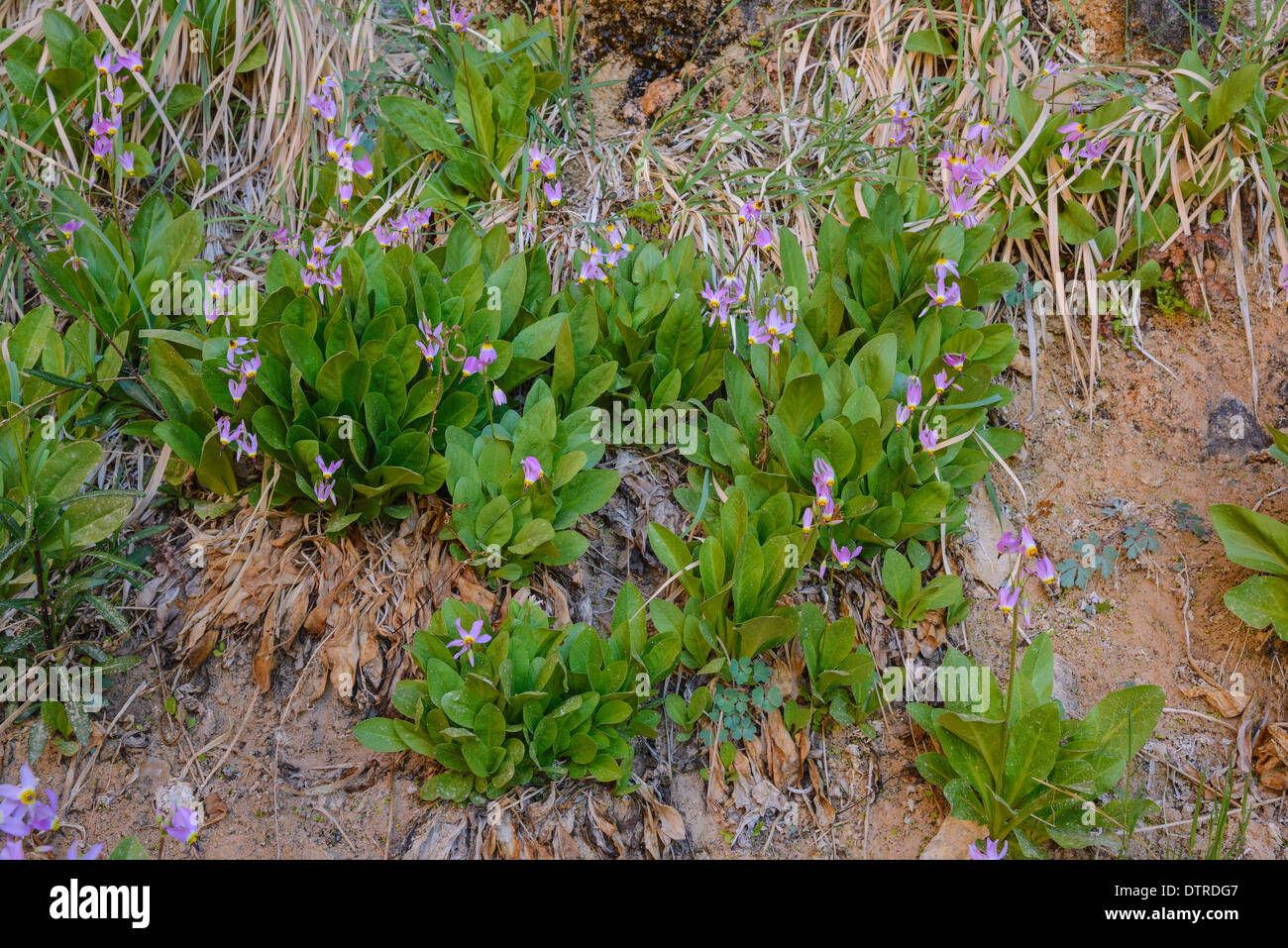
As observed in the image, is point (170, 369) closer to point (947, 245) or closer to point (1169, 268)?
point (947, 245)

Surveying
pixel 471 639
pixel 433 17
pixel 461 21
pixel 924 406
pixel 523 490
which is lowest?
pixel 471 639

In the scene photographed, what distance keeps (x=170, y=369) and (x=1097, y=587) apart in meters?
2.70

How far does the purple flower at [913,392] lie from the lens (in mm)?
2592

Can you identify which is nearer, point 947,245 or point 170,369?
point 170,369

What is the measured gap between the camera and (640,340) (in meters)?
2.77

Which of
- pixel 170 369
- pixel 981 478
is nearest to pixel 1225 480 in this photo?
pixel 981 478

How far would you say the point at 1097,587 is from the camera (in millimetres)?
2756

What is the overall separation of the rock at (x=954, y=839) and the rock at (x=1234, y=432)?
150 centimetres

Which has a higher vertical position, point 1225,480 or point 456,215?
point 456,215

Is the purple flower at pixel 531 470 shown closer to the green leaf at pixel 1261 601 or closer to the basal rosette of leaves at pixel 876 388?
the basal rosette of leaves at pixel 876 388

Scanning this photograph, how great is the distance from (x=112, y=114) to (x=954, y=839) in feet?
10.4

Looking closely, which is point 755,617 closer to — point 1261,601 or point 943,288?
point 943,288

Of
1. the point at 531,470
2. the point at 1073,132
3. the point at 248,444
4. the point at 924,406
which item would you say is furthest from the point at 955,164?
the point at 248,444

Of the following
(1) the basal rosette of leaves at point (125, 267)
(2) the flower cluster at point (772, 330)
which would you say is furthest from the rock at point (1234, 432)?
(1) the basal rosette of leaves at point (125, 267)
